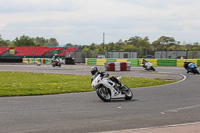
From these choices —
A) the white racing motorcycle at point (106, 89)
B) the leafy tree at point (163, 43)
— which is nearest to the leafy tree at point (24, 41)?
the leafy tree at point (163, 43)

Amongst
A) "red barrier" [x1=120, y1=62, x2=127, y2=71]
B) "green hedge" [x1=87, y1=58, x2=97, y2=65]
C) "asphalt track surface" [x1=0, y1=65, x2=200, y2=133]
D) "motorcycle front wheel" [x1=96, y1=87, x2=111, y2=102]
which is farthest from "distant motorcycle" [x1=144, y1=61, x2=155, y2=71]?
"motorcycle front wheel" [x1=96, y1=87, x2=111, y2=102]

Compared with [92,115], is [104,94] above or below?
above

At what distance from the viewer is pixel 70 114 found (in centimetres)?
862

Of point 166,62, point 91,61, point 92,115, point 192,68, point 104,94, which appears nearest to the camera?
point 92,115

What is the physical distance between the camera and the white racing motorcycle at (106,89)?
1126 centimetres

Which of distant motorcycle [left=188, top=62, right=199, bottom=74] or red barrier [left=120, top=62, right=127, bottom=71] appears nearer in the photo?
distant motorcycle [left=188, top=62, right=199, bottom=74]

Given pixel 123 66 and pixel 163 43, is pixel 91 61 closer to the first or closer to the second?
pixel 123 66

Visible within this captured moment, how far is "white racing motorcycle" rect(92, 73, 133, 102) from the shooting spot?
11.3 meters

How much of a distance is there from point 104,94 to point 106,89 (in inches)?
9.0

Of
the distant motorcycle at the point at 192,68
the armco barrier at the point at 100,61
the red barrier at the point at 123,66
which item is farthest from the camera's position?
the armco barrier at the point at 100,61

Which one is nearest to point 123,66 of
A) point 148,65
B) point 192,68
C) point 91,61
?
point 148,65

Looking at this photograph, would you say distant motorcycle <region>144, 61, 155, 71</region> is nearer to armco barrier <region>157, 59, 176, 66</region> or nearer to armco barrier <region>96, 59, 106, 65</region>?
armco barrier <region>157, 59, 176, 66</region>

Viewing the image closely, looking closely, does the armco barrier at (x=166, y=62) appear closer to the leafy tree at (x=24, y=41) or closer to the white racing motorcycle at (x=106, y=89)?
the white racing motorcycle at (x=106, y=89)

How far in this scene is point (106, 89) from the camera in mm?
11531
